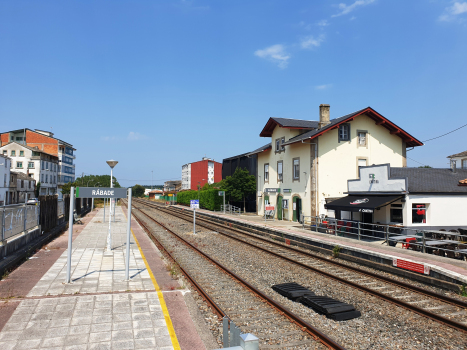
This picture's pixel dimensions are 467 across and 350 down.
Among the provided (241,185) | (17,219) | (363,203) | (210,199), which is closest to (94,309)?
(17,219)

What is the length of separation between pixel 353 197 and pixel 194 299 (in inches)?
583

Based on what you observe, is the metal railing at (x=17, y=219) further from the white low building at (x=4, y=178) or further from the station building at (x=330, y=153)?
the white low building at (x=4, y=178)

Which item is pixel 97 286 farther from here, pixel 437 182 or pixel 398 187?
pixel 437 182

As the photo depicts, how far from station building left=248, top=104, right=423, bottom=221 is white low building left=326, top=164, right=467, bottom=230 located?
19.9 ft

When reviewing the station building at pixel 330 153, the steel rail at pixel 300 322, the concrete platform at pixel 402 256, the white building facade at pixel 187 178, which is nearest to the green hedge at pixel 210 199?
the station building at pixel 330 153

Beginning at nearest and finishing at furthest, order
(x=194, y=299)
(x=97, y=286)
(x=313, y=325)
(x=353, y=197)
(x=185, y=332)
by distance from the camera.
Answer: (x=185, y=332)
(x=313, y=325)
(x=194, y=299)
(x=97, y=286)
(x=353, y=197)

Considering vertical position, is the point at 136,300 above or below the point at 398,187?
below

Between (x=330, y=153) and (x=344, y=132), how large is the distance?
2.09 meters

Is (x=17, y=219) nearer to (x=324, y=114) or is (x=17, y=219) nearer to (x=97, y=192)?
(x=97, y=192)

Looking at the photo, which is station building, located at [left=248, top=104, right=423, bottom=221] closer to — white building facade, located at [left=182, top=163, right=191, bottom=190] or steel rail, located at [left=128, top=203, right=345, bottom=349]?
steel rail, located at [left=128, top=203, right=345, bottom=349]

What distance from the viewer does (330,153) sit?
84.5ft

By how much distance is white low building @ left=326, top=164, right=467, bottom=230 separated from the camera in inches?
679

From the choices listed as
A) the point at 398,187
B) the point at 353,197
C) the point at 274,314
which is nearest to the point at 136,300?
the point at 274,314

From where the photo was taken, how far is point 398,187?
17594mm
